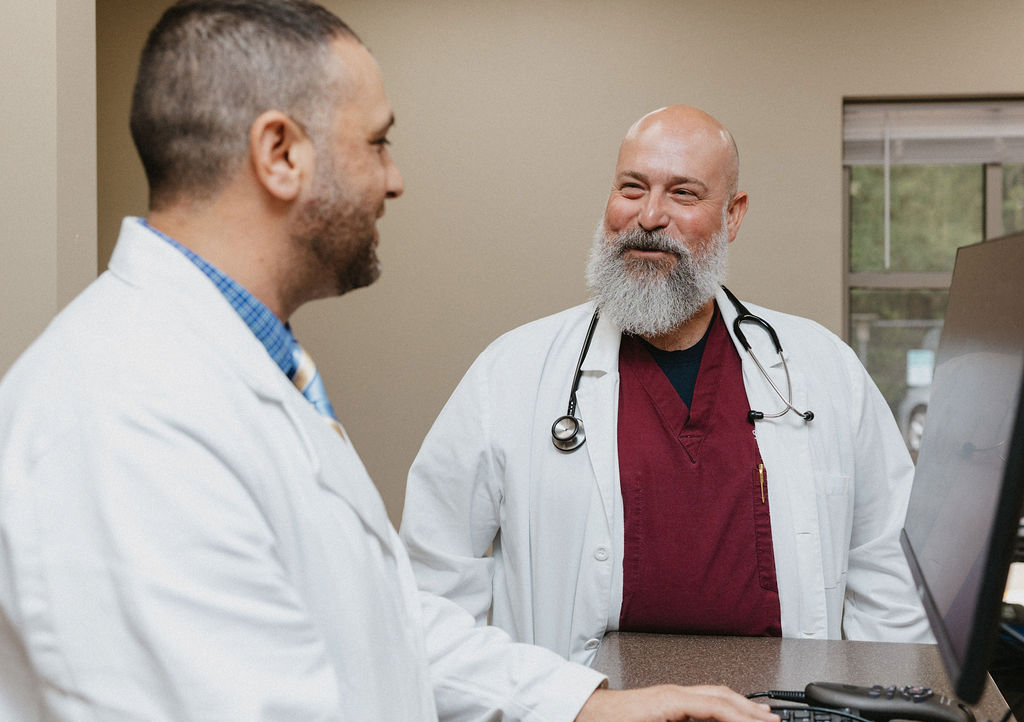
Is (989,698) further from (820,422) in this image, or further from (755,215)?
(755,215)

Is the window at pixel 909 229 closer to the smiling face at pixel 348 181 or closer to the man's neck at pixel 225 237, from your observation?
the smiling face at pixel 348 181

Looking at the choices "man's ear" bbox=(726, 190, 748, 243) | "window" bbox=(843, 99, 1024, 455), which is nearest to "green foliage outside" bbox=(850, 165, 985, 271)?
"window" bbox=(843, 99, 1024, 455)

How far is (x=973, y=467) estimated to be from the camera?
0.85 meters

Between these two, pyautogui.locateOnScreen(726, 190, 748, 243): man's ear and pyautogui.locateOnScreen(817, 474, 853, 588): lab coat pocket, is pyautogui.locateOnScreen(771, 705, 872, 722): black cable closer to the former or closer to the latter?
pyautogui.locateOnScreen(817, 474, 853, 588): lab coat pocket

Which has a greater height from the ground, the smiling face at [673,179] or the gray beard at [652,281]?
the smiling face at [673,179]

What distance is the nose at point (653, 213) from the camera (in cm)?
179

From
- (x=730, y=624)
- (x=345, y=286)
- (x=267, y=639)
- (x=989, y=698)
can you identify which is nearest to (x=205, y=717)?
(x=267, y=639)

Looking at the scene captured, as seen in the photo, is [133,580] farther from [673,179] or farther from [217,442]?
[673,179]

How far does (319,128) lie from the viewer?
828mm

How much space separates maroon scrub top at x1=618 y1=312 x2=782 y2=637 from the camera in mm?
1545

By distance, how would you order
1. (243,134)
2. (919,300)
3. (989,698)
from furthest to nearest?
1. (919,300)
2. (989,698)
3. (243,134)

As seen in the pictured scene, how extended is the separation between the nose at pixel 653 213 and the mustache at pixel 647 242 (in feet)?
0.06

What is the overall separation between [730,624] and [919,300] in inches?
99.1

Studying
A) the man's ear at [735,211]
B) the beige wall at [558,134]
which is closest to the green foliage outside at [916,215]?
the beige wall at [558,134]
